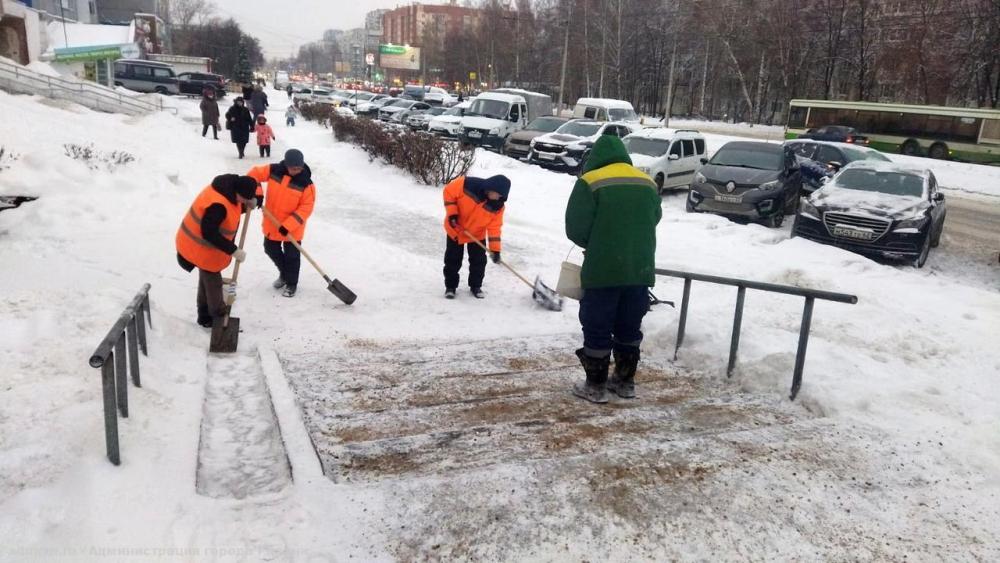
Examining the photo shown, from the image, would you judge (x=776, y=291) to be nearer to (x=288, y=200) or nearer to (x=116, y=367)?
(x=116, y=367)

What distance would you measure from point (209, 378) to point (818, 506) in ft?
12.2

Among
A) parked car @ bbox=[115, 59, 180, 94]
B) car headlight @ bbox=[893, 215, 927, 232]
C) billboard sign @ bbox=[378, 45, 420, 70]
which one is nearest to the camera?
car headlight @ bbox=[893, 215, 927, 232]

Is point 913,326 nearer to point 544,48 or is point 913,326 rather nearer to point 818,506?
point 818,506

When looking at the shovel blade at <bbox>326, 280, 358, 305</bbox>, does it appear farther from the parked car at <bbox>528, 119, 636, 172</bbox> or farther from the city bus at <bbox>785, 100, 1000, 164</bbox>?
the city bus at <bbox>785, 100, 1000, 164</bbox>

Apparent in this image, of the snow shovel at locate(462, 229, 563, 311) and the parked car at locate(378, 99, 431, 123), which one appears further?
the parked car at locate(378, 99, 431, 123)

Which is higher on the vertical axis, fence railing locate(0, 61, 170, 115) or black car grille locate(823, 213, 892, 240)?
fence railing locate(0, 61, 170, 115)

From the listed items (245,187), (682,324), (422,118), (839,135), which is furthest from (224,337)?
(839,135)

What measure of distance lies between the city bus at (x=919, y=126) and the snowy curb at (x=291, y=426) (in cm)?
2888

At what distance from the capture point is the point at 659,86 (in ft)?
189

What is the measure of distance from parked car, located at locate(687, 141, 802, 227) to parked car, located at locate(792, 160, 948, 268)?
1218 mm

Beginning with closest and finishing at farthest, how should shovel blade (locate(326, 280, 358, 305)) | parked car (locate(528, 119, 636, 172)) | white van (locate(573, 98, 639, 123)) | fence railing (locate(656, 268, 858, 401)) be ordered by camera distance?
fence railing (locate(656, 268, 858, 401))
shovel blade (locate(326, 280, 358, 305))
parked car (locate(528, 119, 636, 172))
white van (locate(573, 98, 639, 123))

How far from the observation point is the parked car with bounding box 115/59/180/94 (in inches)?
1391

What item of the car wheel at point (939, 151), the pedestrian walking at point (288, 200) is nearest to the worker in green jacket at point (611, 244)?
the pedestrian walking at point (288, 200)

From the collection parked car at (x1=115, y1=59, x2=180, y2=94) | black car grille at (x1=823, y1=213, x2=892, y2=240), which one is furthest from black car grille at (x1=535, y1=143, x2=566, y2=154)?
parked car at (x1=115, y1=59, x2=180, y2=94)
